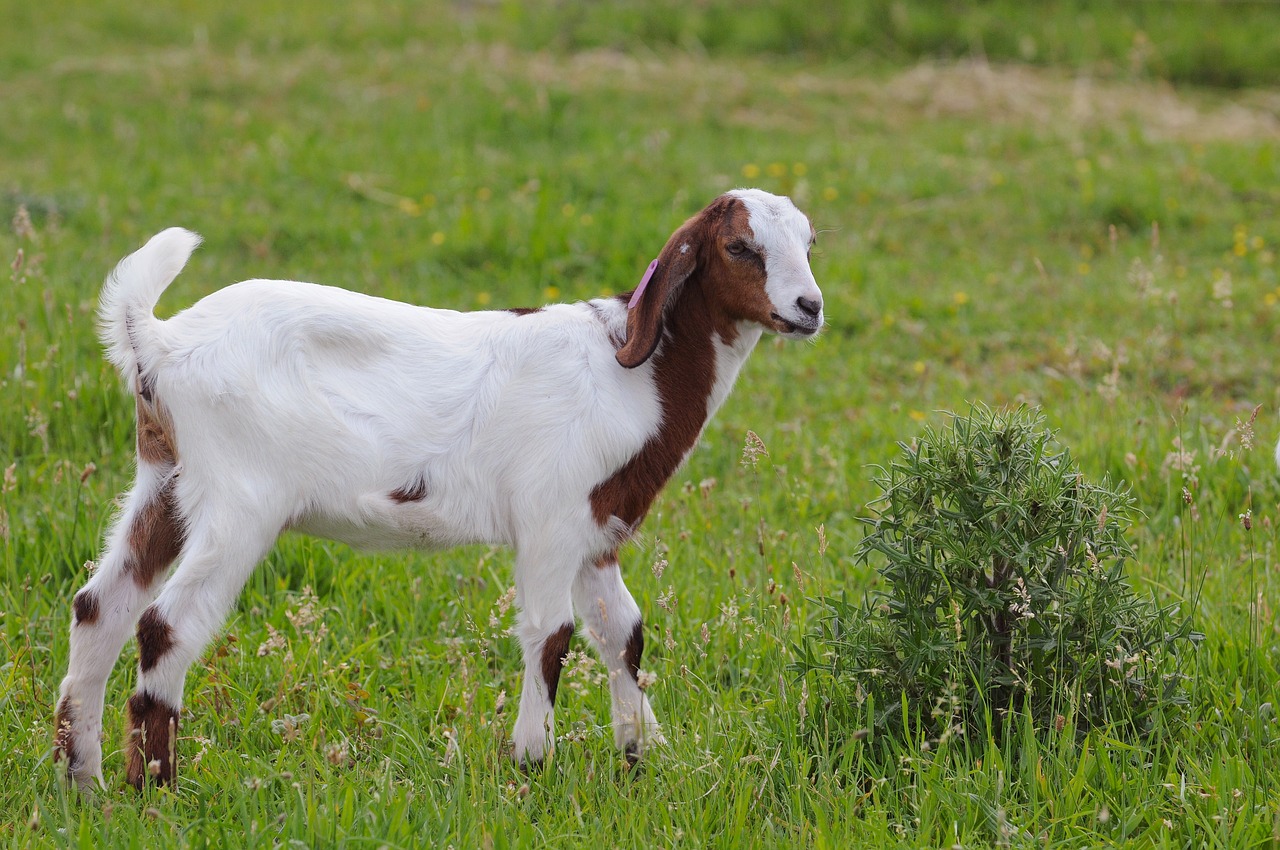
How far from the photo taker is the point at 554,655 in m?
3.33

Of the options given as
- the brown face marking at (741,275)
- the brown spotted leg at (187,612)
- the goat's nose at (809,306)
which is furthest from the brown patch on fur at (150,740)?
the goat's nose at (809,306)

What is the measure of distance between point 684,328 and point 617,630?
842 mm

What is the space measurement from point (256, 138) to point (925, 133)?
5024 millimetres

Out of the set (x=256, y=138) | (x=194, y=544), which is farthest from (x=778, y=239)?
(x=256, y=138)

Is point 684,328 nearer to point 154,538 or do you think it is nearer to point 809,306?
point 809,306

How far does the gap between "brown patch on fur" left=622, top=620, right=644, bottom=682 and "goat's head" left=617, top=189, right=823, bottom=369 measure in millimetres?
745

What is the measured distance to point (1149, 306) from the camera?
7.14m

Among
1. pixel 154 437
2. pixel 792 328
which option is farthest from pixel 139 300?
pixel 792 328

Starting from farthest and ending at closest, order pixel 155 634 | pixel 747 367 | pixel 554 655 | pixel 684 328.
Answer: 1. pixel 747 367
2. pixel 684 328
3. pixel 554 655
4. pixel 155 634

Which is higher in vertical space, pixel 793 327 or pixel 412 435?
pixel 793 327

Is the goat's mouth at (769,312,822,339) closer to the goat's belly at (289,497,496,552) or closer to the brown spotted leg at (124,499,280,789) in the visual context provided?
the goat's belly at (289,497,496,552)

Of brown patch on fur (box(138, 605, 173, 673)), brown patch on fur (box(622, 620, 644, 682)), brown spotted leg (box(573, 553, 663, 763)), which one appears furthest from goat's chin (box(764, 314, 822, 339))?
brown patch on fur (box(138, 605, 173, 673))

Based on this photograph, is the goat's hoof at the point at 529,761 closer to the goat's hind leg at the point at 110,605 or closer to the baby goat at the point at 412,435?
the baby goat at the point at 412,435

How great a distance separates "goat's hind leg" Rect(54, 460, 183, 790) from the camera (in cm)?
323
